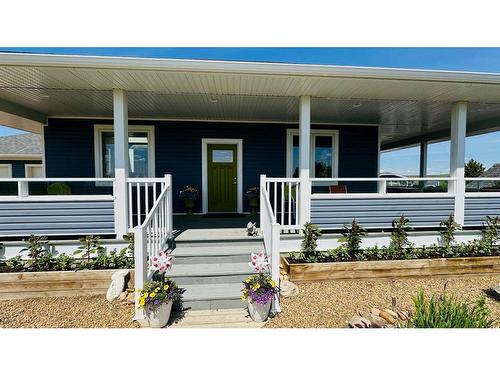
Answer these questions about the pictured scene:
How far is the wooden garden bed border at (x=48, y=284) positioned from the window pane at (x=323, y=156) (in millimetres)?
5709

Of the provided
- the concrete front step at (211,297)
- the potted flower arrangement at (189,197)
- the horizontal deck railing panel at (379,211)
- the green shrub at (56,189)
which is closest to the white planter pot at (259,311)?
the concrete front step at (211,297)

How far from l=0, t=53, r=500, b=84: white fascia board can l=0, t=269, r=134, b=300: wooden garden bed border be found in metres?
2.79

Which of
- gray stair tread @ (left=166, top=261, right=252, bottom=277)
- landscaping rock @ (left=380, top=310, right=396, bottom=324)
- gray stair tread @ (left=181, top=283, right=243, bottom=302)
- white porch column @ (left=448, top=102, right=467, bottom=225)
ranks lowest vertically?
landscaping rock @ (left=380, top=310, right=396, bottom=324)

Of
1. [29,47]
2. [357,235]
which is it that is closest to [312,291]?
[357,235]

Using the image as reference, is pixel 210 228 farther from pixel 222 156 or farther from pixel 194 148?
pixel 194 148

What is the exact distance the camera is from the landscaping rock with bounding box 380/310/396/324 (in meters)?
2.73

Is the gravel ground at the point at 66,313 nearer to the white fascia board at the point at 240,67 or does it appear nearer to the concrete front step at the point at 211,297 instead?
the concrete front step at the point at 211,297

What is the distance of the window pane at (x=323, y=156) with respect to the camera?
23.1ft

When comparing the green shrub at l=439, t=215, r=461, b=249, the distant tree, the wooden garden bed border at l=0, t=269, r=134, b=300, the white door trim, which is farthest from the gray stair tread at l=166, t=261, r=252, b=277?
the distant tree

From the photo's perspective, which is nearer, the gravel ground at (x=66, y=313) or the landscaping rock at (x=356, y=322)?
the landscaping rock at (x=356, y=322)

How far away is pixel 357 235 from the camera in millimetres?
4012

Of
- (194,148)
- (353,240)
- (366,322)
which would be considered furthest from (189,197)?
(366,322)

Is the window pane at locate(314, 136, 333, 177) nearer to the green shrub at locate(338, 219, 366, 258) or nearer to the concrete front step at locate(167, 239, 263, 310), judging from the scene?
the green shrub at locate(338, 219, 366, 258)

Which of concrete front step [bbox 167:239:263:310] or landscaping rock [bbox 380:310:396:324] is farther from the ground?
concrete front step [bbox 167:239:263:310]
